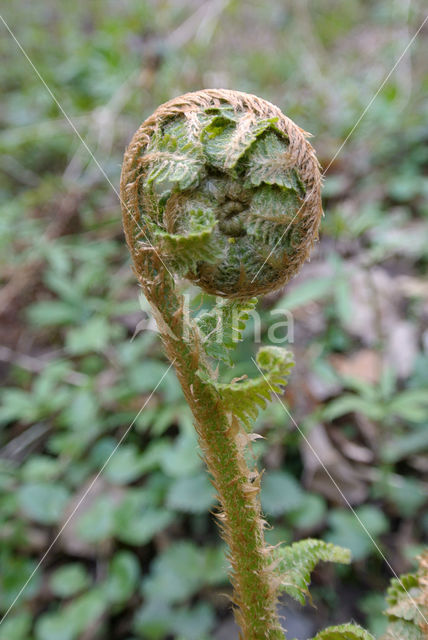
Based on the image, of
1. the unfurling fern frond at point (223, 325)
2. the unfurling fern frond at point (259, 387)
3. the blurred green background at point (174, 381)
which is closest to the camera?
the unfurling fern frond at point (259, 387)

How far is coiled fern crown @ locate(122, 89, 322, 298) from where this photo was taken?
1.75 feet

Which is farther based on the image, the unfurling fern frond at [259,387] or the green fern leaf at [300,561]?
the green fern leaf at [300,561]

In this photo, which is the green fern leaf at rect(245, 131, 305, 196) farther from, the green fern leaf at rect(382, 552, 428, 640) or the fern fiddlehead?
the green fern leaf at rect(382, 552, 428, 640)

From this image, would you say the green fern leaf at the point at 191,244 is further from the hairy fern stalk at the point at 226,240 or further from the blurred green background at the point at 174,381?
the blurred green background at the point at 174,381

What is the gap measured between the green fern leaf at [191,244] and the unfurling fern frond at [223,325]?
9 centimetres

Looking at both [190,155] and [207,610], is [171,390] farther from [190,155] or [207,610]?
[190,155]

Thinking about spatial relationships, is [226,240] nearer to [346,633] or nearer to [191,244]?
[191,244]

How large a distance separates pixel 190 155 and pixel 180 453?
1446 mm

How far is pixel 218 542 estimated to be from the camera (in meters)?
1.82

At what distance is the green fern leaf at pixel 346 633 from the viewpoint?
1.75 ft

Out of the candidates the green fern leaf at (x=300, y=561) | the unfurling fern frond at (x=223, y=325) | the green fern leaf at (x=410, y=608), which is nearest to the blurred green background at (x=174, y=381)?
the unfurling fern frond at (x=223, y=325)

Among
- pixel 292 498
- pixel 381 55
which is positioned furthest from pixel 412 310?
pixel 381 55

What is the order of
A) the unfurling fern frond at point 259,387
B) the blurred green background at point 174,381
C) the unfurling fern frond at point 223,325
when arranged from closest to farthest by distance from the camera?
the unfurling fern frond at point 259,387 < the unfurling fern frond at point 223,325 < the blurred green background at point 174,381

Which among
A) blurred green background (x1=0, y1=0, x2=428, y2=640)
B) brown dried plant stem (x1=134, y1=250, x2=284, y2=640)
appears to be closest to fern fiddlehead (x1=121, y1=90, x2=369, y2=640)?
brown dried plant stem (x1=134, y1=250, x2=284, y2=640)
